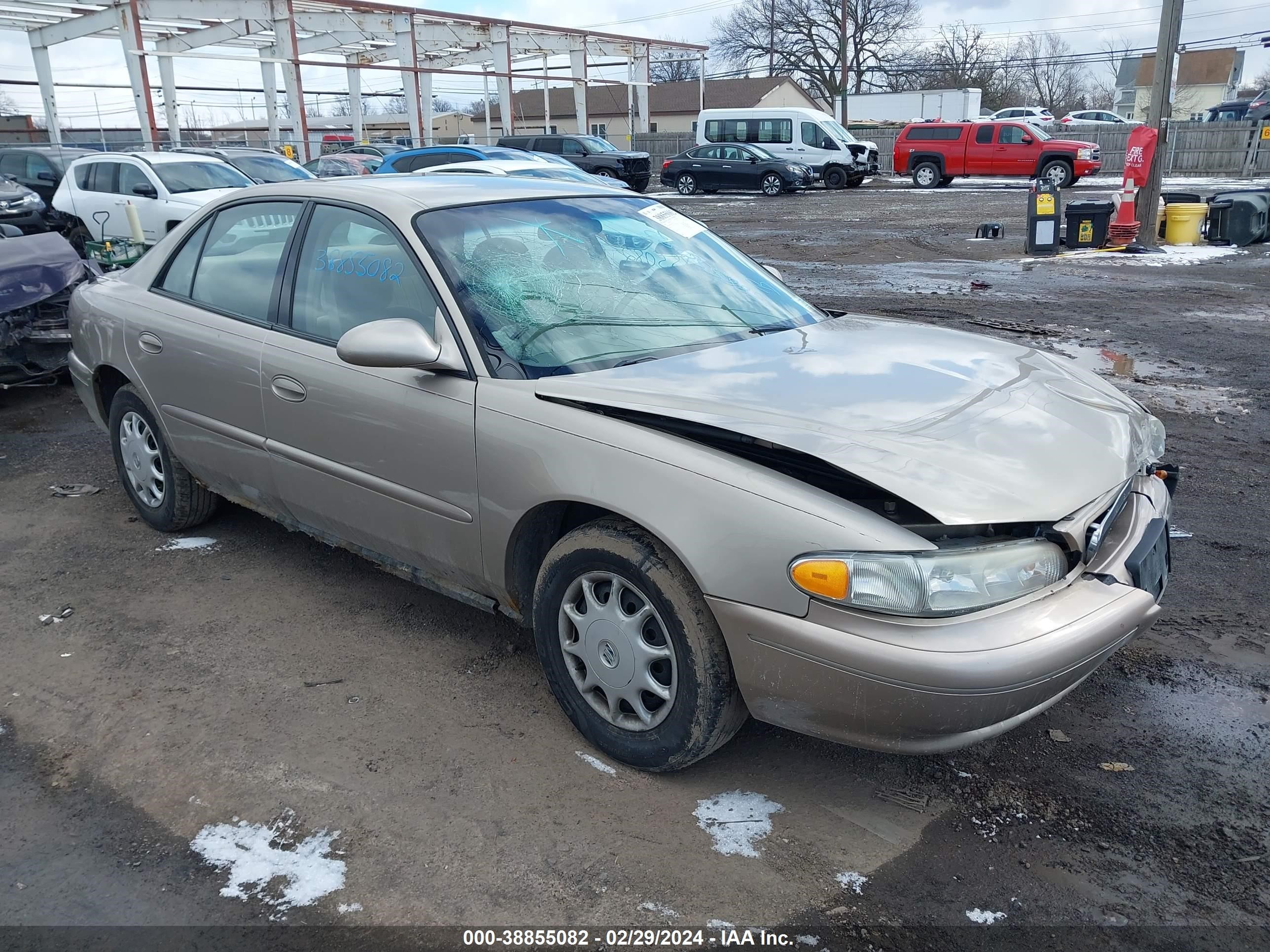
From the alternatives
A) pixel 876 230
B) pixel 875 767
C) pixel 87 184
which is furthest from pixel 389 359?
pixel 876 230

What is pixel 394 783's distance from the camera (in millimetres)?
2891

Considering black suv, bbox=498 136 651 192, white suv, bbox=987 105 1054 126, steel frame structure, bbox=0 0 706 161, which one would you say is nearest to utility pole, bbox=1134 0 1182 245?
black suv, bbox=498 136 651 192

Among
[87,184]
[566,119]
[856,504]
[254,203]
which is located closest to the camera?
[856,504]

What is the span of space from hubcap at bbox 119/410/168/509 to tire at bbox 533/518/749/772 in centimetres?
249

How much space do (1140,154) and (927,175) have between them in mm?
15590

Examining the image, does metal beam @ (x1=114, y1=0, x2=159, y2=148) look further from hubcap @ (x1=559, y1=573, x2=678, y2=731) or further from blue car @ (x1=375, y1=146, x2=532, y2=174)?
hubcap @ (x1=559, y1=573, x2=678, y2=731)

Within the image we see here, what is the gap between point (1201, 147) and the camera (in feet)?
105

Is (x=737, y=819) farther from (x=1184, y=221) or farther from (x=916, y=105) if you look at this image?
(x=916, y=105)

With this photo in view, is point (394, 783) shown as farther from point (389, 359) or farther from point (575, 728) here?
point (389, 359)

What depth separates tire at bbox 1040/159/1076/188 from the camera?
89.5 feet

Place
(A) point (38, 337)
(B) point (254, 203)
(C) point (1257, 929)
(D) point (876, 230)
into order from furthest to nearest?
(D) point (876, 230) < (A) point (38, 337) < (B) point (254, 203) < (C) point (1257, 929)

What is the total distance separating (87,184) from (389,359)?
1399cm

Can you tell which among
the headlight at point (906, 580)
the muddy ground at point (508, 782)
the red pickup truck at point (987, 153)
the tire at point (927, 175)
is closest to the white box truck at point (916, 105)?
the red pickup truck at point (987, 153)

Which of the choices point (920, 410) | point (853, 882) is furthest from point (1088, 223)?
point (853, 882)
